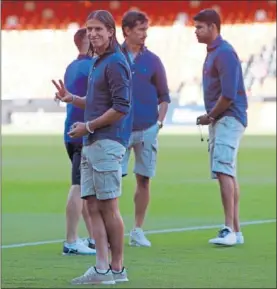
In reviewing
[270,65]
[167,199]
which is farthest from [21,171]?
[270,65]

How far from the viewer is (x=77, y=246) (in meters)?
7.08

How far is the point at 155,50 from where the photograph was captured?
41000 millimetres

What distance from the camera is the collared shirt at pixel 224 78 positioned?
741cm

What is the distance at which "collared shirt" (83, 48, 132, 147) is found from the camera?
5.39 metres

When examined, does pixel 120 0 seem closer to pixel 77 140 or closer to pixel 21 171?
pixel 21 171

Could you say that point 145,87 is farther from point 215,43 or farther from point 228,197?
point 228,197

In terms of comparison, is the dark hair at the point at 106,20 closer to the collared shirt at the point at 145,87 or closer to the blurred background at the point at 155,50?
the collared shirt at the point at 145,87

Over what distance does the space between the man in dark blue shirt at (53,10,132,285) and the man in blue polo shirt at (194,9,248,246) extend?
1906 millimetres

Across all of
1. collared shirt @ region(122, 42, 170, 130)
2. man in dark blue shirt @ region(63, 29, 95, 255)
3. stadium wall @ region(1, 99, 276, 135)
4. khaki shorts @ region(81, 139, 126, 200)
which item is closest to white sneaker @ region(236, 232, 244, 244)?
collared shirt @ region(122, 42, 170, 130)

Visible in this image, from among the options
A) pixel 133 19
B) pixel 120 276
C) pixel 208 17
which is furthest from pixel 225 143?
pixel 120 276

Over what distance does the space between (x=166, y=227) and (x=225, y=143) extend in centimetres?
170

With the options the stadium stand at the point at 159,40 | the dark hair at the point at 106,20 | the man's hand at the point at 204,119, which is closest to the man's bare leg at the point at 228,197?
the man's hand at the point at 204,119

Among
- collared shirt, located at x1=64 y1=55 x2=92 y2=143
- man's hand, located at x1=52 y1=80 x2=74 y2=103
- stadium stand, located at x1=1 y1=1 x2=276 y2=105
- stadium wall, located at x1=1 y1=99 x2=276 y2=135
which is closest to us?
man's hand, located at x1=52 y1=80 x2=74 y2=103

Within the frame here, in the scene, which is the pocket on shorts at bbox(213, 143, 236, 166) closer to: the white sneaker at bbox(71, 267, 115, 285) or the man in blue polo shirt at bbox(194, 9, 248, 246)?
the man in blue polo shirt at bbox(194, 9, 248, 246)
